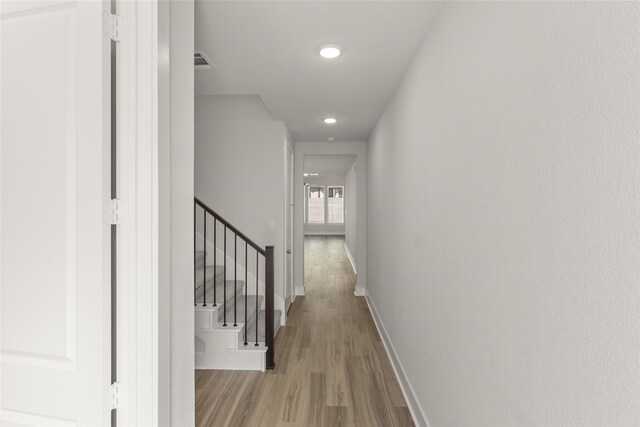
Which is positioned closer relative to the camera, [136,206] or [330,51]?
[136,206]

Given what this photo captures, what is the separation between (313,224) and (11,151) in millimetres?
13951

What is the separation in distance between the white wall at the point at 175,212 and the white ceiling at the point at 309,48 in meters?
0.40

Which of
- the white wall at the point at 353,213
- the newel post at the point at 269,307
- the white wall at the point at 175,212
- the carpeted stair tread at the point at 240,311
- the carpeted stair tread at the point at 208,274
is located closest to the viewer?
the white wall at the point at 175,212

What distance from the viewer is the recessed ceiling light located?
7.43ft

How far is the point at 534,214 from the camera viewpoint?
0.98 m

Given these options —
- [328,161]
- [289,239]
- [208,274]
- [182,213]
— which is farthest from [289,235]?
[328,161]

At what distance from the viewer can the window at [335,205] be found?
49.3 feet

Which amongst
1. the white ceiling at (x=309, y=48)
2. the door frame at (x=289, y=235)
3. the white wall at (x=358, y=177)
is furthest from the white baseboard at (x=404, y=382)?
the white ceiling at (x=309, y=48)

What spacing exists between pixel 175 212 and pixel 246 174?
2.71 metres

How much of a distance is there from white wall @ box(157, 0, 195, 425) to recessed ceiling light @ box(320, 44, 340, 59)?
885 millimetres

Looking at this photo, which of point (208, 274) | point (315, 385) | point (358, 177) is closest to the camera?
point (315, 385)

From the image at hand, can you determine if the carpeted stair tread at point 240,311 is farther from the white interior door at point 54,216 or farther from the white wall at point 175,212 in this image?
the white interior door at point 54,216

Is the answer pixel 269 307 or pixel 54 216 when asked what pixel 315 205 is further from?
pixel 54 216

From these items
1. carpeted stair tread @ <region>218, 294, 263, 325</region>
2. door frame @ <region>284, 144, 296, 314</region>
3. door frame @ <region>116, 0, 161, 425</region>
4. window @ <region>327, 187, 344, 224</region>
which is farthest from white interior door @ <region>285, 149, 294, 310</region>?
window @ <region>327, 187, 344, 224</region>
